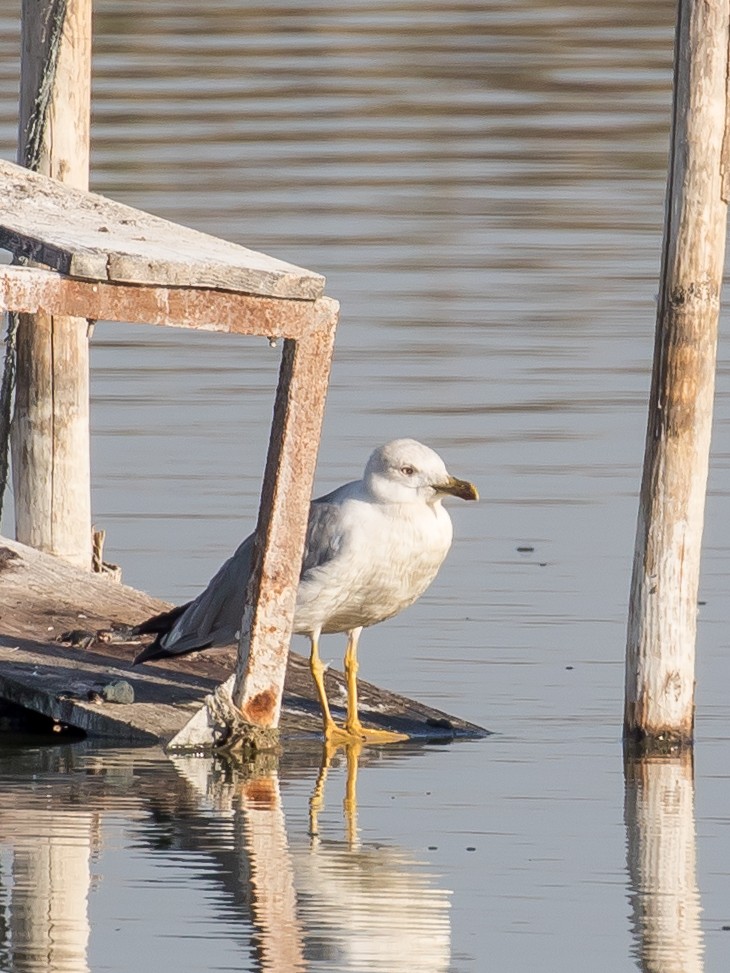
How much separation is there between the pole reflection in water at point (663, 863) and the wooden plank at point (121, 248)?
1996mm

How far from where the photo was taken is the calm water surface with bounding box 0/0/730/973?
7.02m

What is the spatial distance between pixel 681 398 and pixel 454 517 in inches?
160

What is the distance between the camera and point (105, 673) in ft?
31.3

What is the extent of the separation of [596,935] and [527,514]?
5.86m

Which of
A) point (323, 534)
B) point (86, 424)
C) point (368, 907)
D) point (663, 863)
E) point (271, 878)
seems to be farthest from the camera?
point (86, 424)

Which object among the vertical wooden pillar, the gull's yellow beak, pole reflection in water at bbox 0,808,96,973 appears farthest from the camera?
the gull's yellow beak

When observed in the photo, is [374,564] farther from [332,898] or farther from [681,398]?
[332,898]

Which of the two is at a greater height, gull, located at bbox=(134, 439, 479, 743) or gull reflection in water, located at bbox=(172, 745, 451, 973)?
gull, located at bbox=(134, 439, 479, 743)

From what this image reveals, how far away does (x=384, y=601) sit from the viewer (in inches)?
362

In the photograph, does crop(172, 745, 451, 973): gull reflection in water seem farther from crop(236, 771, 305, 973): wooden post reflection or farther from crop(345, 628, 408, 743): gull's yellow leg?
crop(345, 628, 408, 743): gull's yellow leg

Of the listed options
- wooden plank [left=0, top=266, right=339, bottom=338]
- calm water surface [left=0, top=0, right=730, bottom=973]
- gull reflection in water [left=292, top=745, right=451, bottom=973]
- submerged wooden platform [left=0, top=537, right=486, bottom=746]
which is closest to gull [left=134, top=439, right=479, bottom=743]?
submerged wooden platform [left=0, top=537, right=486, bottom=746]

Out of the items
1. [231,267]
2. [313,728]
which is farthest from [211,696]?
[231,267]

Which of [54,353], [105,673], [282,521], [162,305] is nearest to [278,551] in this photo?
[282,521]

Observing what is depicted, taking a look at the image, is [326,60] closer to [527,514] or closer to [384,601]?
[527,514]
